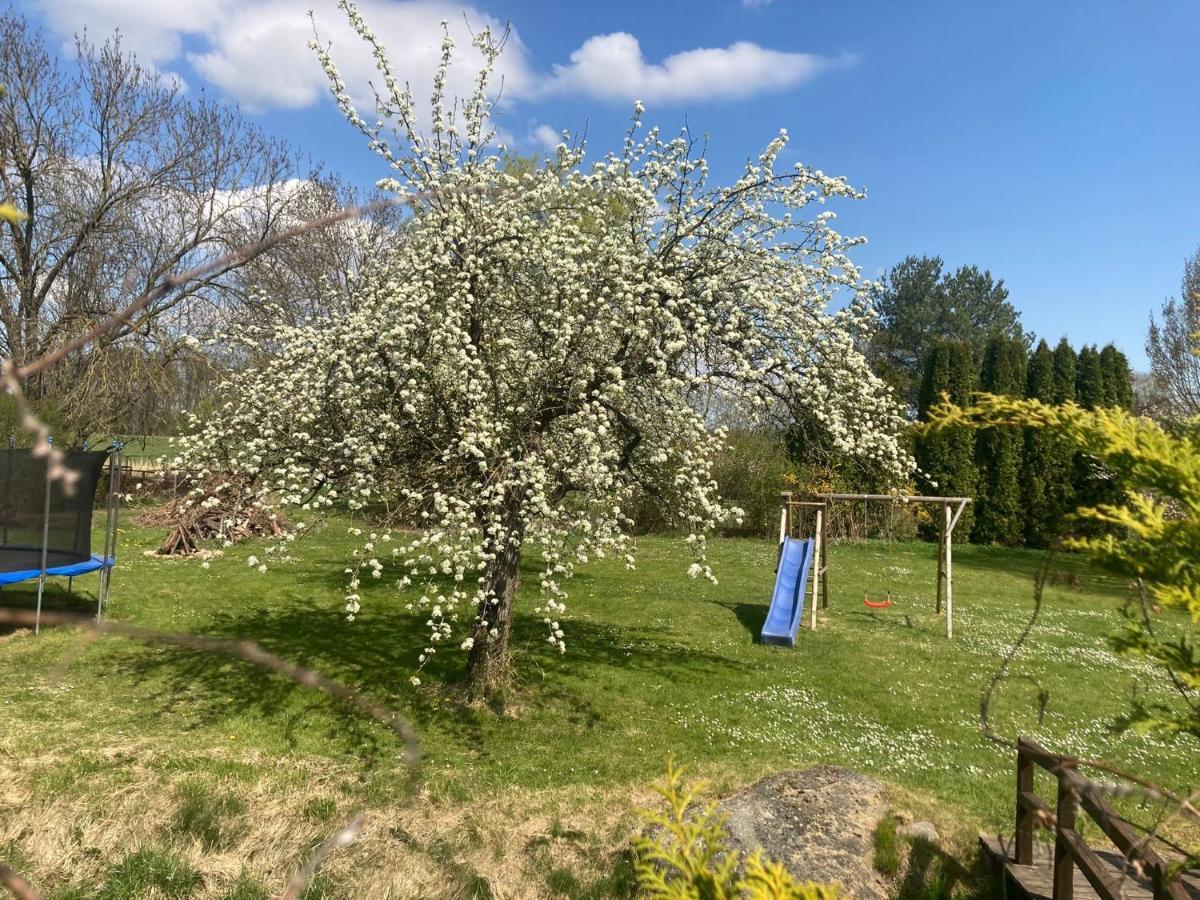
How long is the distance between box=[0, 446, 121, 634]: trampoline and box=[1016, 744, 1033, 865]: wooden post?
9625 mm

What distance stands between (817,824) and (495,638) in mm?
3565

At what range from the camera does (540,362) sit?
718 cm

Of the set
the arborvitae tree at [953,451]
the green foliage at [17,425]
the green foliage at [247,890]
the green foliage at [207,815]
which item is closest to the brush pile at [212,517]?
the green foliage at [207,815]

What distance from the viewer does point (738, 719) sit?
25.3 ft

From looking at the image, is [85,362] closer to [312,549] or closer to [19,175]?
[19,175]

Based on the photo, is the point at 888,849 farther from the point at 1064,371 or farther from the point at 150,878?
the point at 1064,371

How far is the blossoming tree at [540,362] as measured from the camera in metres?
6.84

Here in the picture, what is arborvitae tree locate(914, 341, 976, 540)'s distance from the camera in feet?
70.1

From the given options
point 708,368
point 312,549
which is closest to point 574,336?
point 708,368

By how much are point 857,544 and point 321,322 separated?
1566 cm

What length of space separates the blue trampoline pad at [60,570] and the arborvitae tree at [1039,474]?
20.5 meters

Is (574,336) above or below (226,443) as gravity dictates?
above

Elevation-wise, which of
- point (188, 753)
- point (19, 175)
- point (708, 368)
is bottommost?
point (188, 753)

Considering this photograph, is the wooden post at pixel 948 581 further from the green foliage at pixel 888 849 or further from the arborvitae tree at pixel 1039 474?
the arborvitae tree at pixel 1039 474
